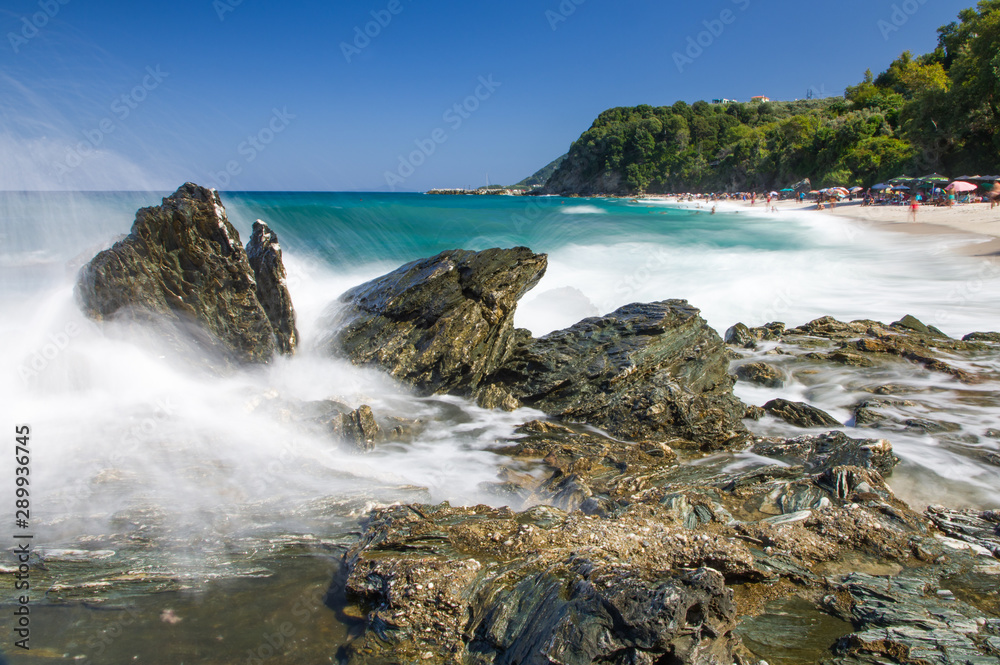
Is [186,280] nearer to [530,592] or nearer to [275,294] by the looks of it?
[275,294]

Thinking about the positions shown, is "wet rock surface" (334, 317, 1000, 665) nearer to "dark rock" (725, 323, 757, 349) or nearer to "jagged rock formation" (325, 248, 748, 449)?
"jagged rock formation" (325, 248, 748, 449)

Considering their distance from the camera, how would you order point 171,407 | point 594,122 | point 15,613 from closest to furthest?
point 15,613, point 171,407, point 594,122

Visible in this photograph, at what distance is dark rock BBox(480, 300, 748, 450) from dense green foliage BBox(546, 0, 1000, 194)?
1613 inches

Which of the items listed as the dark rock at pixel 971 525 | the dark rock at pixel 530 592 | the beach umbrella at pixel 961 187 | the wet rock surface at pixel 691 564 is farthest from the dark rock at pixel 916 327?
the beach umbrella at pixel 961 187

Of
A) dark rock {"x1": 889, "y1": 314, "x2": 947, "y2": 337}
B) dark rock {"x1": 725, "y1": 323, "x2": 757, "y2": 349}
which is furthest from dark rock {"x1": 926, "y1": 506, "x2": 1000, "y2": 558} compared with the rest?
dark rock {"x1": 889, "y1": 314, "x2": 947, "y2": 337}

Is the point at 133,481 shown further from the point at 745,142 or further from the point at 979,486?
the point at 745,142

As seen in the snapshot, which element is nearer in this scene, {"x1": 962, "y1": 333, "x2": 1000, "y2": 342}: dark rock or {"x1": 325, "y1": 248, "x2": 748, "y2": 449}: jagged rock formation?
{"x1": 325, "y1": 248, "x2": 748, "y2": 449}: jagged rock formation

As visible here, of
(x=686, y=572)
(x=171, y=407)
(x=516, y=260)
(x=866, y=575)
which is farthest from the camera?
(x=516, y=260)

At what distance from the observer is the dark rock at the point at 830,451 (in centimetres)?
550

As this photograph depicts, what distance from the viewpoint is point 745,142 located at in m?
89.6

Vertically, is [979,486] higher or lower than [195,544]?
lower

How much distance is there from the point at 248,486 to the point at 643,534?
10.9 ft

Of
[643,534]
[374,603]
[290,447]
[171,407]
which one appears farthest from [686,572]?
[171,407]

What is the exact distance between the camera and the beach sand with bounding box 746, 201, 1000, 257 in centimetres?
2071
